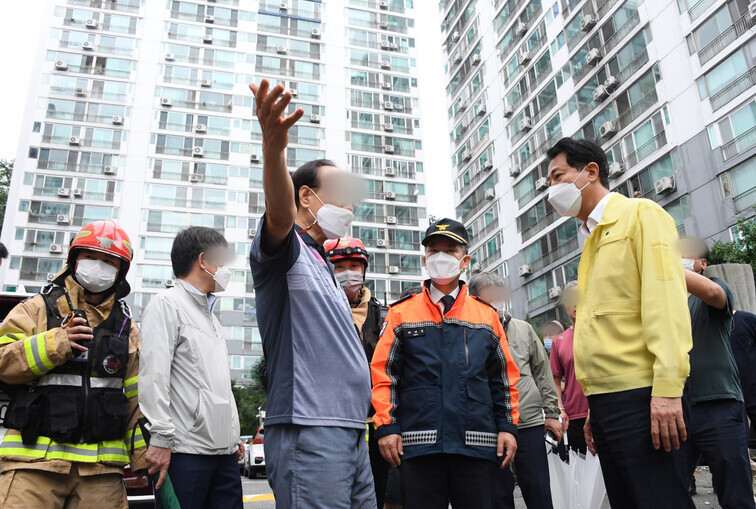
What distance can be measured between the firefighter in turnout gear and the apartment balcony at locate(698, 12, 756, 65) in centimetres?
2697

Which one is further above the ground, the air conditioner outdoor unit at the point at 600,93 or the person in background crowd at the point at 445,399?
the air conditioner outdoor unit at the point at 600,93

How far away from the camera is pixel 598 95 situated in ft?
105

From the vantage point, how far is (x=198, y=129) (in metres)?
49.7

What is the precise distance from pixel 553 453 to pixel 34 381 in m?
3.94

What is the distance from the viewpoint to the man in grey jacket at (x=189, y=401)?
3.05 m

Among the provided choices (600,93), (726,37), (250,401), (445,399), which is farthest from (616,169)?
(250,401)

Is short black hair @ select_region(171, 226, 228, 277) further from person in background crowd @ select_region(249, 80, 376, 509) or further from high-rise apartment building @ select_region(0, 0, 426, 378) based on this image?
high-rise apartment building @ select_region(0, 0, 426, 378)

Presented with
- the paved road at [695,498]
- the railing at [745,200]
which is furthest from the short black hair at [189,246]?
the railing at [745,200]

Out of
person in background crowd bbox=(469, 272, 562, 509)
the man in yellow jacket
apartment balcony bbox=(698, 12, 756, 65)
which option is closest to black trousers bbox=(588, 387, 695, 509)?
the man in yellow jacket

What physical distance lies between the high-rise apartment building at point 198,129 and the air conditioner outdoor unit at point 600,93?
18.2 meters

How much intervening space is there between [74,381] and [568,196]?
287 centimetres

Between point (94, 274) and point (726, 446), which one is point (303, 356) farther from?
point (726, 446)

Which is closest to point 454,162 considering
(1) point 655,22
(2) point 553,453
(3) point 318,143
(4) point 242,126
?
(3) point 318,143

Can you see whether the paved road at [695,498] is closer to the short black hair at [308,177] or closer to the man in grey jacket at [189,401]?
the man in grey jacket at [189,401]
